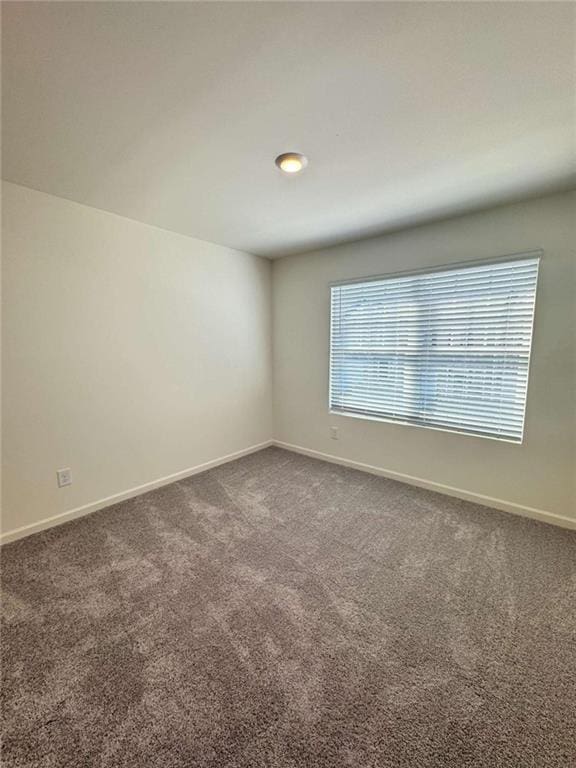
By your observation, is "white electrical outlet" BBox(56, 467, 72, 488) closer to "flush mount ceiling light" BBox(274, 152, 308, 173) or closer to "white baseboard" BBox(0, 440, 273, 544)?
"white baseboard" BBox(0, 440, 273, 544)

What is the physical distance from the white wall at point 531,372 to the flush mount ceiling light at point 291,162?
1.38 m

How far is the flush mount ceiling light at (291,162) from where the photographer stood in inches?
65.6

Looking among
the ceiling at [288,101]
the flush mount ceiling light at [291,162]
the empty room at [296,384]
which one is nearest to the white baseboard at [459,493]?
the empty room at [296,384]

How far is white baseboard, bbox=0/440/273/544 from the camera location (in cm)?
212

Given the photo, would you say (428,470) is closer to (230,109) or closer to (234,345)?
(234,345)

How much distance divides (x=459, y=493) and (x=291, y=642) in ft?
6.28

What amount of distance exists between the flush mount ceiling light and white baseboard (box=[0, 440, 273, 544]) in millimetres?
2620

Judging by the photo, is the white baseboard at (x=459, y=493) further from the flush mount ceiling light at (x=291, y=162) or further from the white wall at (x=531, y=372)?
the flush mount ceiling light at (x=291, y=162)

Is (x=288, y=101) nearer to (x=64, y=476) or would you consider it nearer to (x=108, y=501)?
(x=64, y=476)

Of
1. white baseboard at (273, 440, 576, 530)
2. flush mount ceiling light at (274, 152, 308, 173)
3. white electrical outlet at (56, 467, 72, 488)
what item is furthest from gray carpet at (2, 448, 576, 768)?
flush mount ceiling light at (274, 152, 308, 173)

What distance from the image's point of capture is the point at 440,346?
2.65 meters

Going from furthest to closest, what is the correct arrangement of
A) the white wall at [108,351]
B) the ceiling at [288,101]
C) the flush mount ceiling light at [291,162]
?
the white wall at [108,351] → the flush mount ceiling light at [291,162] → the ceiling at [288,101]

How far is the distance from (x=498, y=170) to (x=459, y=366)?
134 cm

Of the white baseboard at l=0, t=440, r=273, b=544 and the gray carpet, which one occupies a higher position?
the white baseboard at l=0, t=440, r=273, b=544
